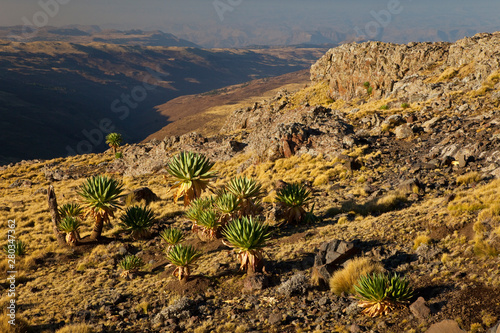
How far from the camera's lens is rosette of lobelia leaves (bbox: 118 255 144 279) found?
11.4 m

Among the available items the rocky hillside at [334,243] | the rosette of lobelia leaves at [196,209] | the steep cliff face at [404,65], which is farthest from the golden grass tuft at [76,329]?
the steep cliff face at [404,65]

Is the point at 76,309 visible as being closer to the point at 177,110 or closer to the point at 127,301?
the point at 127,301

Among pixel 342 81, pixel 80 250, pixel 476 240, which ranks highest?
pixel 342 81

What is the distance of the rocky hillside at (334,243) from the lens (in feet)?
23.0

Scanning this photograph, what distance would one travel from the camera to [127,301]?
9.48 meters

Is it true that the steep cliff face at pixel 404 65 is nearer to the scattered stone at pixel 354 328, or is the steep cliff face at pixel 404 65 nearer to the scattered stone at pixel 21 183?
the scattered stone at pixel 354 328

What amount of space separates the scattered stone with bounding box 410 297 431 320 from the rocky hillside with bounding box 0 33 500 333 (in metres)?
0.03

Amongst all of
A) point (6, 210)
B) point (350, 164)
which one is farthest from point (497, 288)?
point (6, 210)

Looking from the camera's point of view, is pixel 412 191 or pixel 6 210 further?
pixel 6 210

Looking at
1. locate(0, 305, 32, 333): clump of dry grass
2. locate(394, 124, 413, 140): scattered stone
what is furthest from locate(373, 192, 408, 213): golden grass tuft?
locate(0, 305, 32, 333): clump of dry grass

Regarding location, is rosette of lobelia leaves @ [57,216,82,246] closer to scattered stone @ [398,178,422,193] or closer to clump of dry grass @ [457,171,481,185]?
Answer: scattered stone @ [398,178,422,193]

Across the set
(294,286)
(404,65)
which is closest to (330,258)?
(294,286)

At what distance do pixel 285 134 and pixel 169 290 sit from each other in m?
17.1

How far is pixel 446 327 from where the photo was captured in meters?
5.36
